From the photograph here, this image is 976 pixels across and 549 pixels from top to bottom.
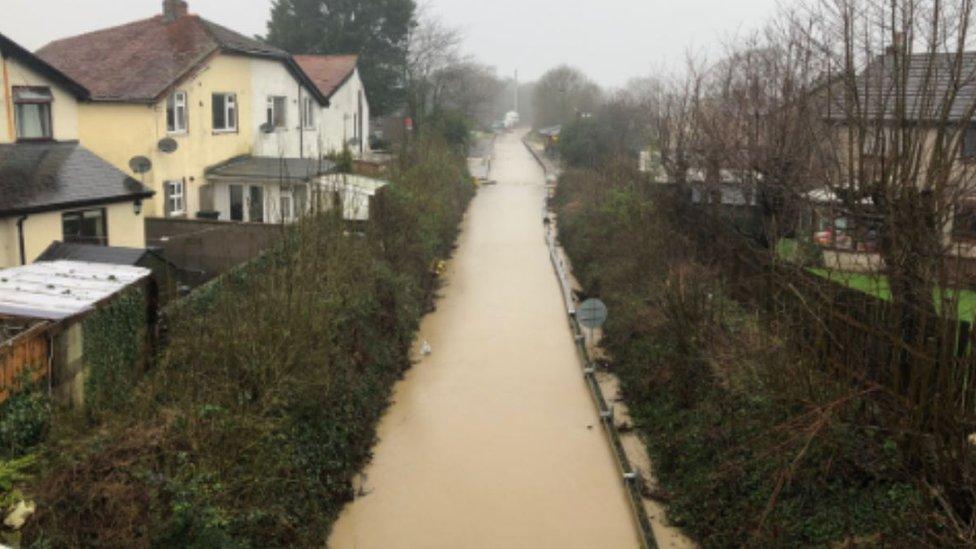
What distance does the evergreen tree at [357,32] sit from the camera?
45500mm

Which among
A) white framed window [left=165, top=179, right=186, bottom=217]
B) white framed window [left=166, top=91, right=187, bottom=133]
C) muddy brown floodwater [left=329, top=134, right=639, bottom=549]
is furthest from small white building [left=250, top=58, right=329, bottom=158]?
muddy brown floodwater [left=329, top=134, right=639, bottom=549]

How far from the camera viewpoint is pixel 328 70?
36.9 meters

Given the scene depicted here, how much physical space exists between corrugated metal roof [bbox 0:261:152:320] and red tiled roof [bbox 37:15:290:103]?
11.9 m

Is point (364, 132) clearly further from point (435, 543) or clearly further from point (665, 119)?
point (435, 543)

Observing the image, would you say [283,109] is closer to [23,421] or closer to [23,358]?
[23,358]

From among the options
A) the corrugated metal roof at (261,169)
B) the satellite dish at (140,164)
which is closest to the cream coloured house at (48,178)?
the satellite dish at (140,164)

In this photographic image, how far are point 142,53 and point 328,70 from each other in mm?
12916

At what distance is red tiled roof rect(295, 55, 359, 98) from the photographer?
115ft

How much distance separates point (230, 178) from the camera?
24.6 m

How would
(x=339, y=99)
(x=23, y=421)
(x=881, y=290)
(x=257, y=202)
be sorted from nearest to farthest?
(x=23, y=421) < (x=881, y=290) < (x=257, y=202) < (x=339, y=99)

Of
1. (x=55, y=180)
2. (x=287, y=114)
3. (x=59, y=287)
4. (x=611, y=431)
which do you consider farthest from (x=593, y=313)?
(x=287, y=114)

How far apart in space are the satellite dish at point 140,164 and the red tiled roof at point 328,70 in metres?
14.0

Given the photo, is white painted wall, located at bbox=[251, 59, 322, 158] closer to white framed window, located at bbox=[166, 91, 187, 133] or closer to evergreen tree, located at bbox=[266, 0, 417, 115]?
white framed window, located at bbox=[166, 91, 187, 133]

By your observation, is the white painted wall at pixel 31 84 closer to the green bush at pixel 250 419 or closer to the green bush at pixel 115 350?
the green bush at pixel 250 419
